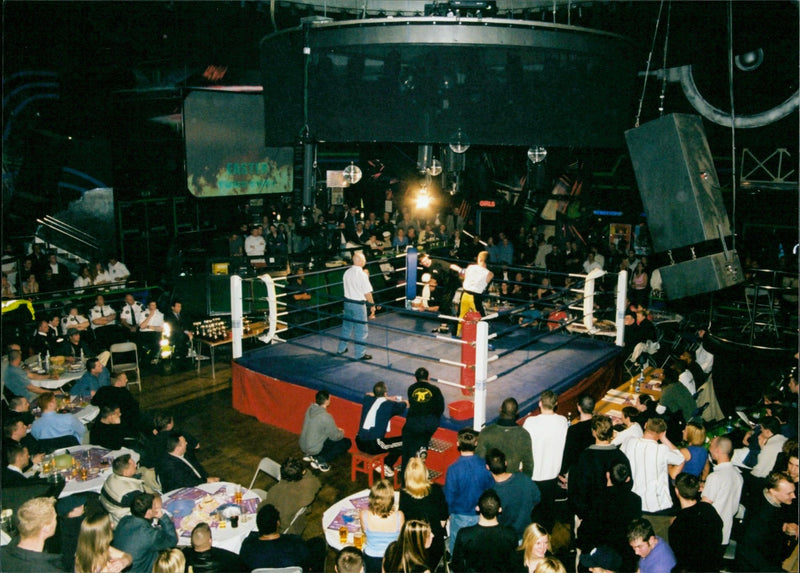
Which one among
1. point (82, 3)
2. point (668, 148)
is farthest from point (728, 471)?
point (82, 3)

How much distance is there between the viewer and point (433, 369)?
7609mm

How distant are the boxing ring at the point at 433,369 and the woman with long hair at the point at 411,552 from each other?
2.38 m

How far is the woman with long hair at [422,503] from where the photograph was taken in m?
4.10

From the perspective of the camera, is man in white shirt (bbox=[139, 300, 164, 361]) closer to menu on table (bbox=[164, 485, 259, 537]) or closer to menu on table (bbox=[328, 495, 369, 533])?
menu on table (bbox=[164, 485, 259, 537])

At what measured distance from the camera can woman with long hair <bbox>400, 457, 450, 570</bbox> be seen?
4.10 meters

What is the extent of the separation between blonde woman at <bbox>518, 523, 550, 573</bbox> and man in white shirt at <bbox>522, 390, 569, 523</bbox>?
1.37 m

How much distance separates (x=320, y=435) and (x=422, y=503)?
2115mm

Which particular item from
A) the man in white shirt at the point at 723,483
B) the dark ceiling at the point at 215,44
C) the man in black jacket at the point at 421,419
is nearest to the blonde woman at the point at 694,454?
the man in white shirt at the point at 723,483

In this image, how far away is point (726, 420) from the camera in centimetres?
675

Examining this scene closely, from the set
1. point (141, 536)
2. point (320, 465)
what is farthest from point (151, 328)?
point (141, 536)

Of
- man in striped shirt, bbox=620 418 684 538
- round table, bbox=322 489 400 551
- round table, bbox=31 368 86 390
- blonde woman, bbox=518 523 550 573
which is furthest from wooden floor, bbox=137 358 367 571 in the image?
man in striped shirt, bbox=620 418 684 538

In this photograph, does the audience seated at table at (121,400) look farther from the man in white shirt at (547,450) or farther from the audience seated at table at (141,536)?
the man in white shirt at (547,450)

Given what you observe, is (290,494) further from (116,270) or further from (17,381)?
(116,270)

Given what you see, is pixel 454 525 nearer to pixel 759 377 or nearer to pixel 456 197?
pixel 759 377
